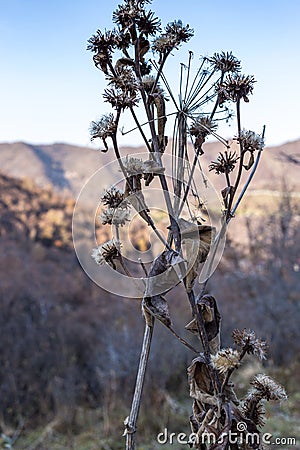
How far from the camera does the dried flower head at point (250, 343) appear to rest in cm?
60

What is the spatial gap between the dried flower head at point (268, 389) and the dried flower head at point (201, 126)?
343mm

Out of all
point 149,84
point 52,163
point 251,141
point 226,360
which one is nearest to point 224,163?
point 251,141

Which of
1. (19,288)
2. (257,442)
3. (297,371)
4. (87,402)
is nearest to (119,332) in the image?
(87,402)

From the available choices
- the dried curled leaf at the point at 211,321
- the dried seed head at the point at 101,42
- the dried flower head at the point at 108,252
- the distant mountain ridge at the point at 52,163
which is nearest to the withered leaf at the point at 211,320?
the dried curled leaf at the point at 211,321

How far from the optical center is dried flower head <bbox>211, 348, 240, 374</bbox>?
562mm

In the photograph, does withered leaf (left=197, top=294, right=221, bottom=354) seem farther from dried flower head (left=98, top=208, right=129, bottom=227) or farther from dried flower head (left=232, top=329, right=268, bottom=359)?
dried flower head (left=98, top=208, right=129, bottom=227)

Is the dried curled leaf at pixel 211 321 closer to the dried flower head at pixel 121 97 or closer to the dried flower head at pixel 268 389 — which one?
the dried flower head at pixel 268 389

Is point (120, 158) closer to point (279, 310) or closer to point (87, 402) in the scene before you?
point (87, 402)

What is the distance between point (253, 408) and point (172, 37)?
524 millimetres

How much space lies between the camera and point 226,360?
56 cm

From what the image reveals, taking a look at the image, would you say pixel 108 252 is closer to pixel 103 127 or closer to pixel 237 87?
pixel 103 127

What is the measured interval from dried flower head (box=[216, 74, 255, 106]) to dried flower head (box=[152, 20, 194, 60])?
0.08 metres

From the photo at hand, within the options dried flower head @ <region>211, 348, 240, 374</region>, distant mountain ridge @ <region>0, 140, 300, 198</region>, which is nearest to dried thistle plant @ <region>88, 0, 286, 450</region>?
dried flower head @ <region>211, 348, 240, 374</region>

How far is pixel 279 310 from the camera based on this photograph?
632 cm
